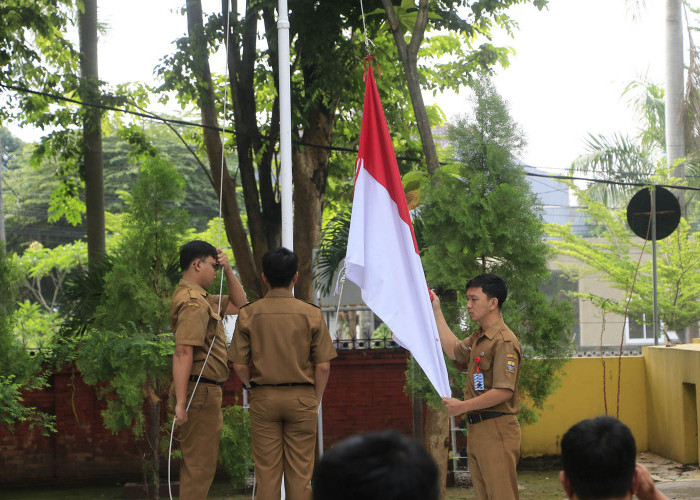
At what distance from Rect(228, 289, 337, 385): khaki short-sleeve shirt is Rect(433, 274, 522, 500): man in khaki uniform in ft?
3.11

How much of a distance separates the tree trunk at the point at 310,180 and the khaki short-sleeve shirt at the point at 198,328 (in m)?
5.57

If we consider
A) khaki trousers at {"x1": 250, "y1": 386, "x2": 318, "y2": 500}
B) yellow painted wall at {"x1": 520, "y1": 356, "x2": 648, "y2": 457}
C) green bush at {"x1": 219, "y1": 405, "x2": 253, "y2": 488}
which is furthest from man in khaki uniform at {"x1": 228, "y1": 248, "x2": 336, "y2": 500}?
yellow painted wall at {"x1": 520, "y1": 356, "x2": 648, "y2": 457}

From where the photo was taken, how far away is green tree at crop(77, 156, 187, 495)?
7.64m

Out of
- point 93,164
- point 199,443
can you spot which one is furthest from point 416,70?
point 93,164

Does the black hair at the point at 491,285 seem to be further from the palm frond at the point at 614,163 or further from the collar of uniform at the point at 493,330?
the palm frond at the point at 614,163

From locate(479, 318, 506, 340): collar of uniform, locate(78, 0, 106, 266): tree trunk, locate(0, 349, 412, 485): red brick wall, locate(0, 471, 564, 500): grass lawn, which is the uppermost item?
locate(78, 0, 106, 266): tree trunk

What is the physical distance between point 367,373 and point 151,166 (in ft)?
13.3

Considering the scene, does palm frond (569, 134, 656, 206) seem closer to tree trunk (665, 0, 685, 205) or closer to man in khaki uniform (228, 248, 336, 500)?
tree trunk (665, 0, 685, 205)

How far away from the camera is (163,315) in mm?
8000

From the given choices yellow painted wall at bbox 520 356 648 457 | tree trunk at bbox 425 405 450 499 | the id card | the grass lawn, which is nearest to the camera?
the id card

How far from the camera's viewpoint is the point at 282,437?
18.4 ft

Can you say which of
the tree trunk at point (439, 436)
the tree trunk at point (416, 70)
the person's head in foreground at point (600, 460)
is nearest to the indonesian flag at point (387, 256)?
the tree trunk at point (416, 70)

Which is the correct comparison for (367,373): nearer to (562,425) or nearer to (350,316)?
(562,425)

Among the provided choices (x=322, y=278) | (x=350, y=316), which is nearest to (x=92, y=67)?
(x=322, y=278)
